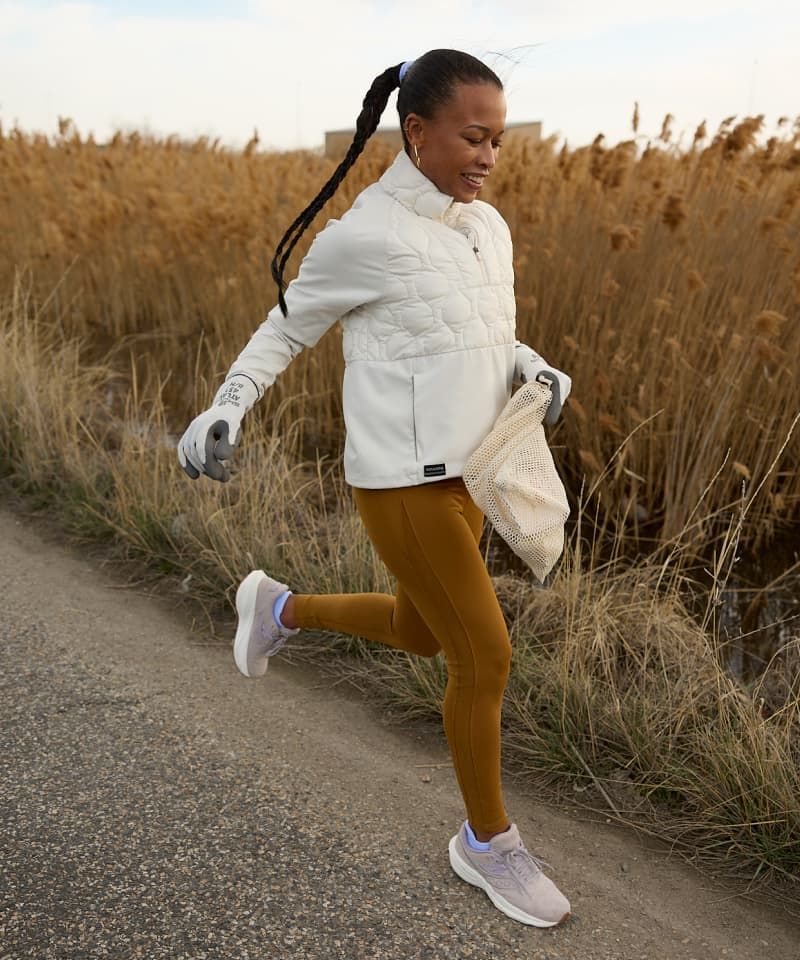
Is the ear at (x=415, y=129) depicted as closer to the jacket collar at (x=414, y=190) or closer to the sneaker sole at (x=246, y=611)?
the jacket collar at (x=414, y=190)

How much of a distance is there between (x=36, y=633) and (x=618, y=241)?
2.35 meters

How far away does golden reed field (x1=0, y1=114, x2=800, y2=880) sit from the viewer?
2.59 m

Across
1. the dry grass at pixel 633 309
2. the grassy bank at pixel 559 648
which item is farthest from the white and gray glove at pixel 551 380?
the dry grass at pixel 633 309

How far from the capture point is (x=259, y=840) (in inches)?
87.1

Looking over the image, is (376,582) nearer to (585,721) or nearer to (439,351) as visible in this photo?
(585,721)

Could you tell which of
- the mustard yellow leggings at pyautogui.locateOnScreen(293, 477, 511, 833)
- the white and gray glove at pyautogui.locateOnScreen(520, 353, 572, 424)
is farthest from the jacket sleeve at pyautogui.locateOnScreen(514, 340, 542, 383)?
the mustard yellow leggings at pyautogui.locateOnScreen(293, 477, 511, 833)

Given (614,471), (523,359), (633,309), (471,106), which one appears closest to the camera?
(471,106)

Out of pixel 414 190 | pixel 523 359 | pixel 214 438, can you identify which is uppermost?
pixel 414 190

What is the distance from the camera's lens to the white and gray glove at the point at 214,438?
180cm

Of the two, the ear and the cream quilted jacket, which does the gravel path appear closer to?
the cream quilted jacket

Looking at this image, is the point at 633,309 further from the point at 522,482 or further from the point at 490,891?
the point at 490,891

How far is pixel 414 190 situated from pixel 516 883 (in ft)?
4.39

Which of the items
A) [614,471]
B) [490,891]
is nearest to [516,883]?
[490,891]

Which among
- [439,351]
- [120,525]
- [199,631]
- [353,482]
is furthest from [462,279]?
[120,525]
